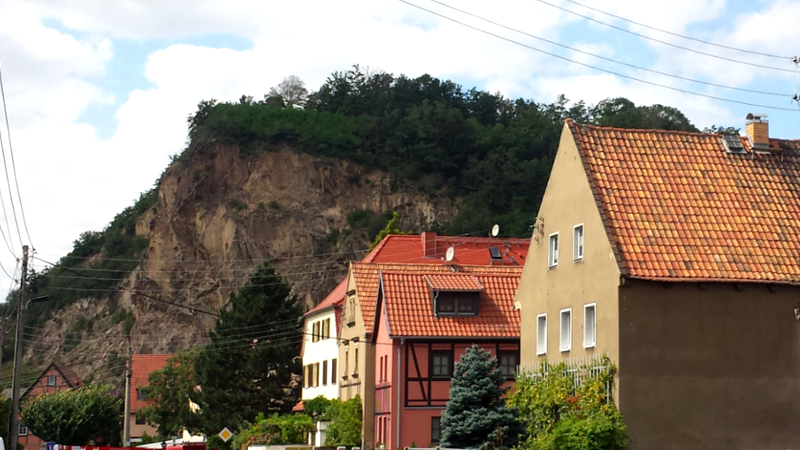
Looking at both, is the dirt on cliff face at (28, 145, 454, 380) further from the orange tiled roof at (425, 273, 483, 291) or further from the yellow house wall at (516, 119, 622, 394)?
the yellow house wall at (516, 119, 622, 394)

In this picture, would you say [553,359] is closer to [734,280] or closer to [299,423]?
[734,280]

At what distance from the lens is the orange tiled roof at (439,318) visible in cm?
4253

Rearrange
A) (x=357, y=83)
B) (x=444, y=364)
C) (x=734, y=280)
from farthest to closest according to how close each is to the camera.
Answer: (x=357, y=83) < (x=444, y=364) < (x=734, y=280)

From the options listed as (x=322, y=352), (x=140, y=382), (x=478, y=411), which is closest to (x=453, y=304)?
(x=478, y=411)

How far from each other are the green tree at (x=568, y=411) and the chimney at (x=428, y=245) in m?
30.3

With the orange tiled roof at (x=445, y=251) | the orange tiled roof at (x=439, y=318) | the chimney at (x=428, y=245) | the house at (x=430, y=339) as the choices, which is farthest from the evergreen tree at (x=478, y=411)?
the chimney at (x=428, y=245)

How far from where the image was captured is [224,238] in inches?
4697

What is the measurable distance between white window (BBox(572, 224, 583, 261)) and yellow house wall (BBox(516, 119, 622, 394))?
16 cm

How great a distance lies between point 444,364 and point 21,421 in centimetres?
4589

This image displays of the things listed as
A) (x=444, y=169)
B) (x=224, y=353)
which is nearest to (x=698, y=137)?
(x=224, y=353)

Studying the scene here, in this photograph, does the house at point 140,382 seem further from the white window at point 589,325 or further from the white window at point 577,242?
the white window at point 589,325

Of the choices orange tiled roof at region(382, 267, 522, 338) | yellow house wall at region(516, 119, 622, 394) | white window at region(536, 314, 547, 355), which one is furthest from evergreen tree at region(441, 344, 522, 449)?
orange tiled roof at region(382, 267, 522, 338)

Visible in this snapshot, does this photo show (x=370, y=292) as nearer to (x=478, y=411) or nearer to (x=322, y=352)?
(x=322, y=352)

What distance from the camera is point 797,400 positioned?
86.1 ft
